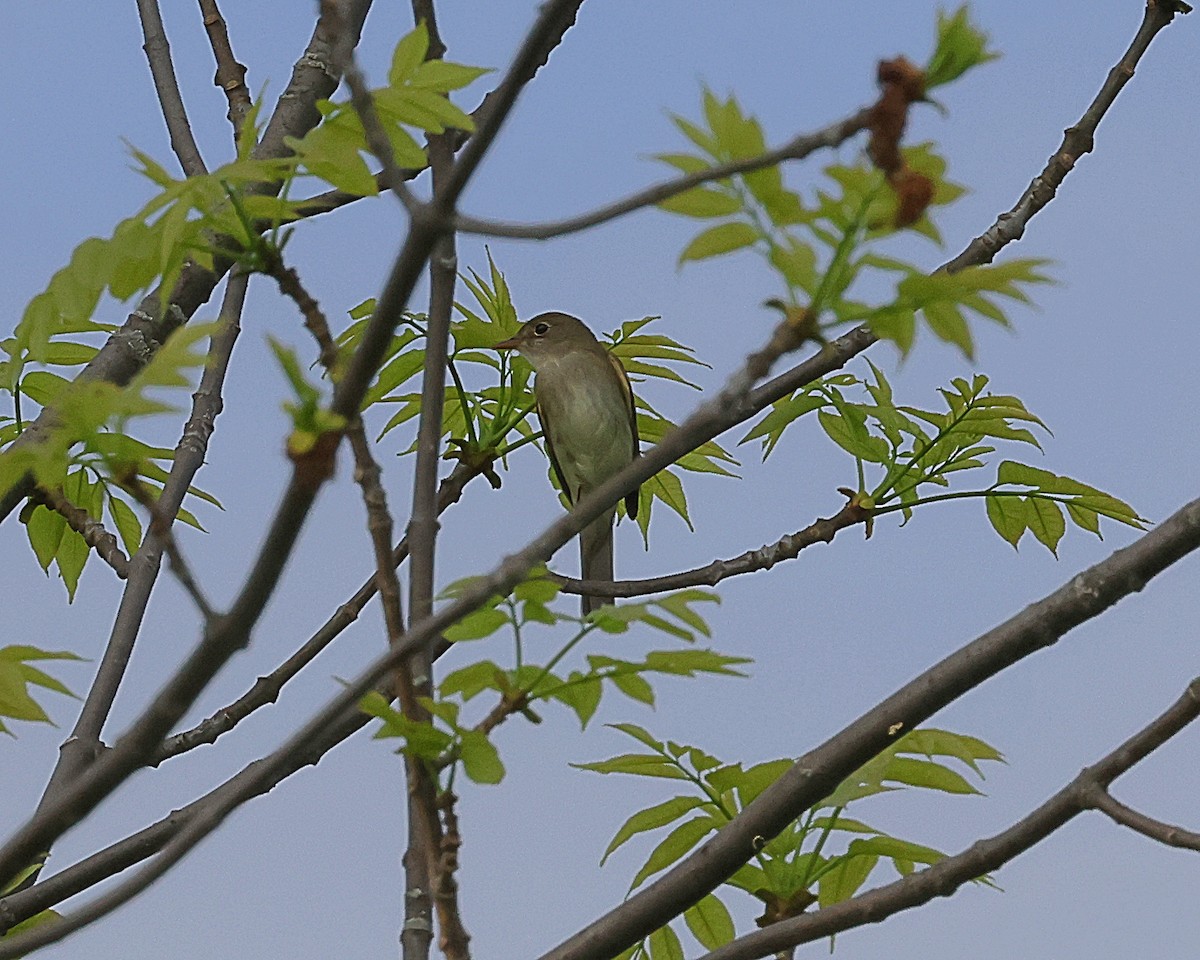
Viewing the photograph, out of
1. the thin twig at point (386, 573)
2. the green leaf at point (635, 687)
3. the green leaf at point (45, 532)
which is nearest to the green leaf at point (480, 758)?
the thin twig at point (386, 573)

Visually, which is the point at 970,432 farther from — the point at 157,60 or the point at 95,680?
the point at 157,60

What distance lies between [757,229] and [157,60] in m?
2.75

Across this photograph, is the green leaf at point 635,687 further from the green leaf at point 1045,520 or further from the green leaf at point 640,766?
the green leaf at point 1045,520

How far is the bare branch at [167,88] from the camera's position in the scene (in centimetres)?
370

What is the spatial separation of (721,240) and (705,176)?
21 cm

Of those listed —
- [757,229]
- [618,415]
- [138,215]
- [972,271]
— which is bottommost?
[972,271]

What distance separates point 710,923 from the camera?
2.66 m

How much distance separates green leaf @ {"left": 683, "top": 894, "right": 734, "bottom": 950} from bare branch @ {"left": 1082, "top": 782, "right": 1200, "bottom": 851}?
3.02 feet

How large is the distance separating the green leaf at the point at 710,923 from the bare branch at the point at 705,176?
1475mm

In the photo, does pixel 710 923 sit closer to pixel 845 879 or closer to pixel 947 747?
pixel 845 879

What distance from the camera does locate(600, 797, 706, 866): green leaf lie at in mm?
2484

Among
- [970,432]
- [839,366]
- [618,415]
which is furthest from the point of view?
[618,415]

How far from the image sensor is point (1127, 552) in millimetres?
1935

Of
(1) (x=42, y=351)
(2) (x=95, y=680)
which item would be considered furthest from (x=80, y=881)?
(1) (x=42, y=351)
